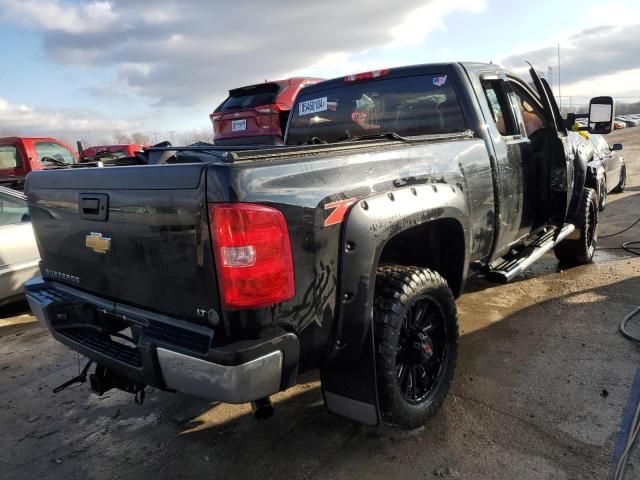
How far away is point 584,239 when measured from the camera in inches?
199

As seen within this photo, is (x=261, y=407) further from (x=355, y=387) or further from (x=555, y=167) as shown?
(x=555, y=167)

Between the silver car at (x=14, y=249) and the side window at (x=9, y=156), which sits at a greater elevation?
the side window at (x=9, y=156)

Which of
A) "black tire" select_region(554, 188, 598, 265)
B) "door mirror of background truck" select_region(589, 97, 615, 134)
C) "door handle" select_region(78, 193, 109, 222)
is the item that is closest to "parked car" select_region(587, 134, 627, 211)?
"black tire" select_region(554, 188, 598, 265)

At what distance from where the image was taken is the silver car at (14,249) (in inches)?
192

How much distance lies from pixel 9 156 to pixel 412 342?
11.2 metres

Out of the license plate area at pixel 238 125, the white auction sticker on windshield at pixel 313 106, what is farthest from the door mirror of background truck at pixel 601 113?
the license plate area at pixel 238 125

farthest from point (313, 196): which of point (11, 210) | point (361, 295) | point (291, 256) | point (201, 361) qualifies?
point (11, 210)

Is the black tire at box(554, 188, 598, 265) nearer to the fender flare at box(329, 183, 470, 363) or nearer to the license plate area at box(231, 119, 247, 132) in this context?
the fender flare at box(329, 183, 470, 363)

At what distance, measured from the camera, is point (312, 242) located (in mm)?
1989

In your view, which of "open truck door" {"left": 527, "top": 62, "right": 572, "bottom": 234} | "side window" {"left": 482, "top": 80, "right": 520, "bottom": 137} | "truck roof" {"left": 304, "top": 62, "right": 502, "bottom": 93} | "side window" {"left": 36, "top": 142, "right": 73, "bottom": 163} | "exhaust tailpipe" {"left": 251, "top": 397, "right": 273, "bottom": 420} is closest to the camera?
"exhaust tailpipe" {"left": 251, "top": 397, "right": 273, "bottom": 420}

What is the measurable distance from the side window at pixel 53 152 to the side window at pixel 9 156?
1.47 feet

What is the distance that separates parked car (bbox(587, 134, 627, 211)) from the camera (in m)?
5.46

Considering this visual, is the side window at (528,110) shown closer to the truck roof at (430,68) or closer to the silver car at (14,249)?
the truck roof at (430,68)

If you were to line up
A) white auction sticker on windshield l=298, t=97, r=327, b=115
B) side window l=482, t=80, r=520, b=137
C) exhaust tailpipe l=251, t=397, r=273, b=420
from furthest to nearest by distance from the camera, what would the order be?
white auction sticker on windshield l=298, t=97, r=327, b=115
side window l=482, t=80, r=520, b=137
exhaust tailpipe l=251, t=397, r=273, b=420
